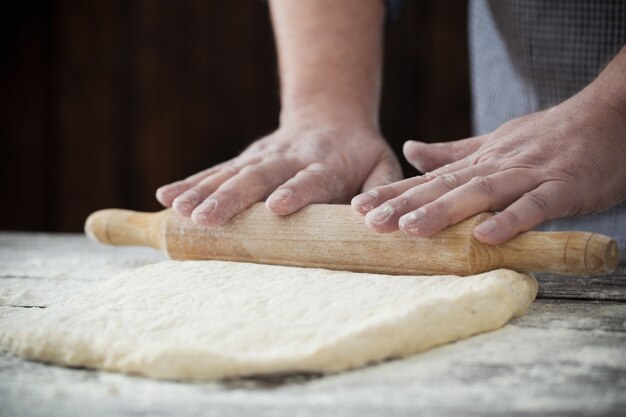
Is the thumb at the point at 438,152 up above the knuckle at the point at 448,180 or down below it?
above

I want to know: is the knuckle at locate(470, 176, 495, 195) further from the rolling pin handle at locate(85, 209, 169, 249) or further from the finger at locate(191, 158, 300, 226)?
the rolling pin handle at locate(85, 209, 169, 249)

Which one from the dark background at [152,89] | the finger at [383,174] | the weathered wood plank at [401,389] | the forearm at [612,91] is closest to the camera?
the weathered wood plank at [401,389]

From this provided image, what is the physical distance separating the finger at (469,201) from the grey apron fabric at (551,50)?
0.61 metres

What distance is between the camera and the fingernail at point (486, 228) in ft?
3.16

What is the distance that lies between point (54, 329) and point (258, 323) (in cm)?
23

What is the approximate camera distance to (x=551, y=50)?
1717 mm

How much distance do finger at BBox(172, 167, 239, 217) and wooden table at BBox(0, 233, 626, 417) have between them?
472 mm

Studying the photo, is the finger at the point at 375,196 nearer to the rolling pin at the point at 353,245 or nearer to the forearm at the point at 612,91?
the rolling pin at the point at 353,245

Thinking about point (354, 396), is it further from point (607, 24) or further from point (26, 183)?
point (26, 183)

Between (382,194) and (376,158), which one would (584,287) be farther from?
(376,158)

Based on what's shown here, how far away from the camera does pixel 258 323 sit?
811 millimetres

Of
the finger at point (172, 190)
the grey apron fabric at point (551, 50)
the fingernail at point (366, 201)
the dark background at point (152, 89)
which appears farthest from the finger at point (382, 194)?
the dark background at point (152, 89)

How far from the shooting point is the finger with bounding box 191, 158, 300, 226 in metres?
1.19

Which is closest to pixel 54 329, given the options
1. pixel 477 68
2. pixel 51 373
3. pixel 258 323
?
pixel 51 373
